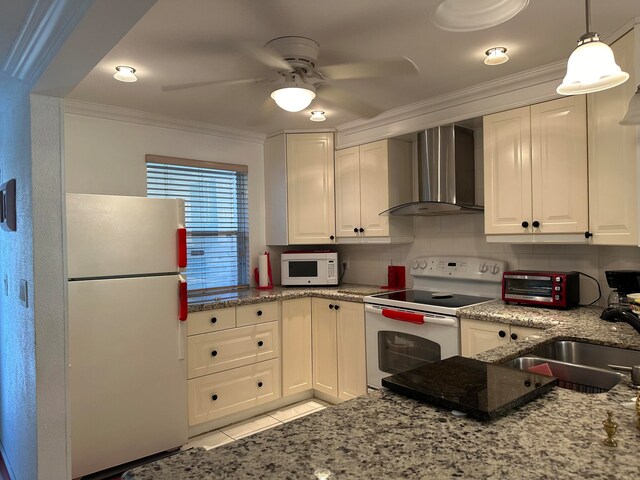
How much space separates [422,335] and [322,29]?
189 cm

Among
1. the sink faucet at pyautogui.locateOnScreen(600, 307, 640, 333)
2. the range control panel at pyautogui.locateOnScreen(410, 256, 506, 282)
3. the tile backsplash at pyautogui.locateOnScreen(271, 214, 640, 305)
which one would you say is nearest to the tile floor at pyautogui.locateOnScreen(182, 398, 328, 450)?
the tile backsplash at pyautogui.locateOnScreen(271, 214, 640, 305)

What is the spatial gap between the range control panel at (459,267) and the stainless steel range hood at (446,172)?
0.39 meters

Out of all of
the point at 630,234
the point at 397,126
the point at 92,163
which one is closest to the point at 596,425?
the point at 630,234

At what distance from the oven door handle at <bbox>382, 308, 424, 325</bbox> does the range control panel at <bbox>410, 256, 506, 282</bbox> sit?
0.64 meters

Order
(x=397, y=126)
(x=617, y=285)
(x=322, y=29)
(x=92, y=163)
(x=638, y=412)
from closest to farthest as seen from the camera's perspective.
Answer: (x=638, y=412) < (x=322, y=29) < (x=617, y=285) < (x=92, y=163) < (x=397, y=126)

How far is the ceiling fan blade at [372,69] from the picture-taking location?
1608 mm

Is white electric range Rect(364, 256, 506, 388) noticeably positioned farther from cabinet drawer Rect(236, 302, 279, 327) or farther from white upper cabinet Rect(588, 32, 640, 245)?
white upper cabinet Rect(588, 32, 640, 245)

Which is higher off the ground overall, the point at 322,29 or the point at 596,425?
the point at 322,29

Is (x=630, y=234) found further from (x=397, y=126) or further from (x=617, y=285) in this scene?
(x=397, y=126)

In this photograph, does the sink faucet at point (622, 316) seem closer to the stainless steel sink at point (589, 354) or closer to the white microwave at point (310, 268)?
the stainless steel sink at point (589, 354)

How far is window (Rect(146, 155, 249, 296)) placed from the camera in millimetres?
3523

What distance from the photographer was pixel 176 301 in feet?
8.93

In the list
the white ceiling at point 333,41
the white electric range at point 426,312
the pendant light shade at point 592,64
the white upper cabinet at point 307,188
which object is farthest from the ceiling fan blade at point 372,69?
the white upper cabinet at point 307,188

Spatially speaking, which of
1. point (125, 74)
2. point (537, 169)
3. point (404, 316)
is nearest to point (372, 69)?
point (537, 169)
